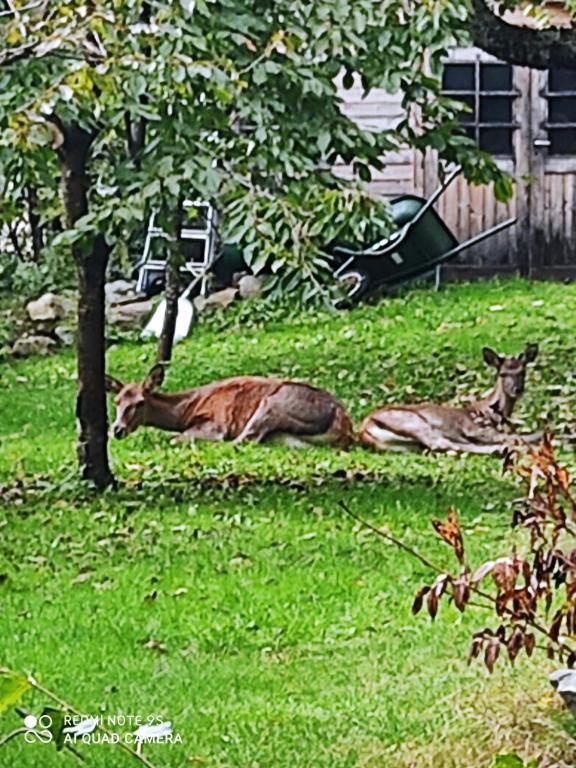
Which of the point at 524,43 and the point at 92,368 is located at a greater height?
the point at 524,43

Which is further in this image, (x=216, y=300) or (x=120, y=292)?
(x=120, y=292)

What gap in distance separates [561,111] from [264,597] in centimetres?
1448

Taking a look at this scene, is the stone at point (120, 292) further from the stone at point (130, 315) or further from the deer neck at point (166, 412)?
the deer neck at point (166, 412)

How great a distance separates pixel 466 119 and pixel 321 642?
15012 mm

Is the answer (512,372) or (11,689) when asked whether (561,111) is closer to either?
(512,372)

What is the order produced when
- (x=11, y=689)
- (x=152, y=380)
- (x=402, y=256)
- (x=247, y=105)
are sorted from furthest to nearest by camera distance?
(x=402, y=256) < (x=152, y=380) < (x=247, y=105) < (x=11, y=689)

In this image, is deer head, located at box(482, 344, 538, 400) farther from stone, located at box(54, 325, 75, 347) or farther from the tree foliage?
stone, located at box(54, 325, 75, 347)

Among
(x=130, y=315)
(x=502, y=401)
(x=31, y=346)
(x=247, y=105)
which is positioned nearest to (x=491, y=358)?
(x=502, y=401)

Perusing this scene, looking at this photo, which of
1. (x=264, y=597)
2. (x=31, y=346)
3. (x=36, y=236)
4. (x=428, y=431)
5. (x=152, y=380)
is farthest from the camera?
(x=36, y=236)

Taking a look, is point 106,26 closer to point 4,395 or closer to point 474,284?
point 4,395

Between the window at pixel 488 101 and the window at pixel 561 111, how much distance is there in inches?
17.6

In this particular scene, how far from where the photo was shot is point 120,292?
20.4 m

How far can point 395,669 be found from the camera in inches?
258

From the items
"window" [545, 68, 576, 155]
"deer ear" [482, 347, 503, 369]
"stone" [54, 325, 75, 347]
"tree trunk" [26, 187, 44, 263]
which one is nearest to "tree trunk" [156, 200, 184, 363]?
"stone" [54, 325, 75, 347]
